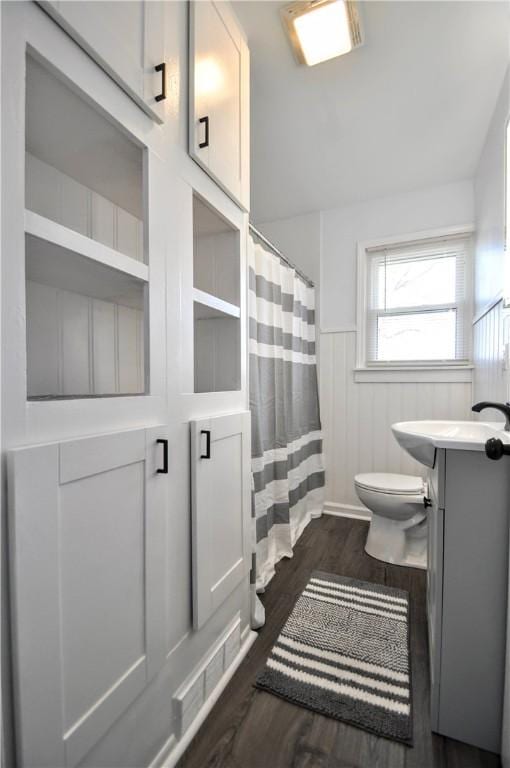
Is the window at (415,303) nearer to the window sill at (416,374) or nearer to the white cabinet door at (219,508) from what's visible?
the window sill at (416,374)

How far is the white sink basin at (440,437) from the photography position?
1.02 m

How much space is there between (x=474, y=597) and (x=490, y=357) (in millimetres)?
1197

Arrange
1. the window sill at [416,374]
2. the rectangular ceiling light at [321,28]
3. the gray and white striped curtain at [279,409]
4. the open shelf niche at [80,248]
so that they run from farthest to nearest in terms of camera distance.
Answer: the window sill at [416,374], the gray and white striped curtain at [279,409], the rectangular ceiling light at [321,28], the open shelf niche at [80,248]

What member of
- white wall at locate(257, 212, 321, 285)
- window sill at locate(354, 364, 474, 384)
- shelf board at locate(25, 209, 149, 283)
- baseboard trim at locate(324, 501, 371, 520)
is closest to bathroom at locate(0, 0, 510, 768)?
shelf board at locate(25, 209, 149, 283)

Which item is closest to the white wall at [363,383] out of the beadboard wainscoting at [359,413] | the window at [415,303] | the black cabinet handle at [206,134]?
the beadboard wainscoting at [359,413]

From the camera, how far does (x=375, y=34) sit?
55.1 inches

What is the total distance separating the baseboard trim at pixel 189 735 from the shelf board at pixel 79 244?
1.28 m

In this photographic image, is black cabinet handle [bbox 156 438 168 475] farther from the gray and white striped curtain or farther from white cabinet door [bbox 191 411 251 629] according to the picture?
the gray and white striped curtain

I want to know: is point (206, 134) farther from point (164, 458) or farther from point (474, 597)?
point (474, 597)

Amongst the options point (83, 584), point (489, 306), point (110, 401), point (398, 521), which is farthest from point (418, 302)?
point (83, 584)

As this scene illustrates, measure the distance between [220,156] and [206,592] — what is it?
1.45 m

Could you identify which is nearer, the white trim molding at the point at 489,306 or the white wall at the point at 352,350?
the white trim molding at the point at 489,306

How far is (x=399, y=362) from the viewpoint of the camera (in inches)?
101

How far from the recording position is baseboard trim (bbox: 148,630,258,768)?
3.14 feet
